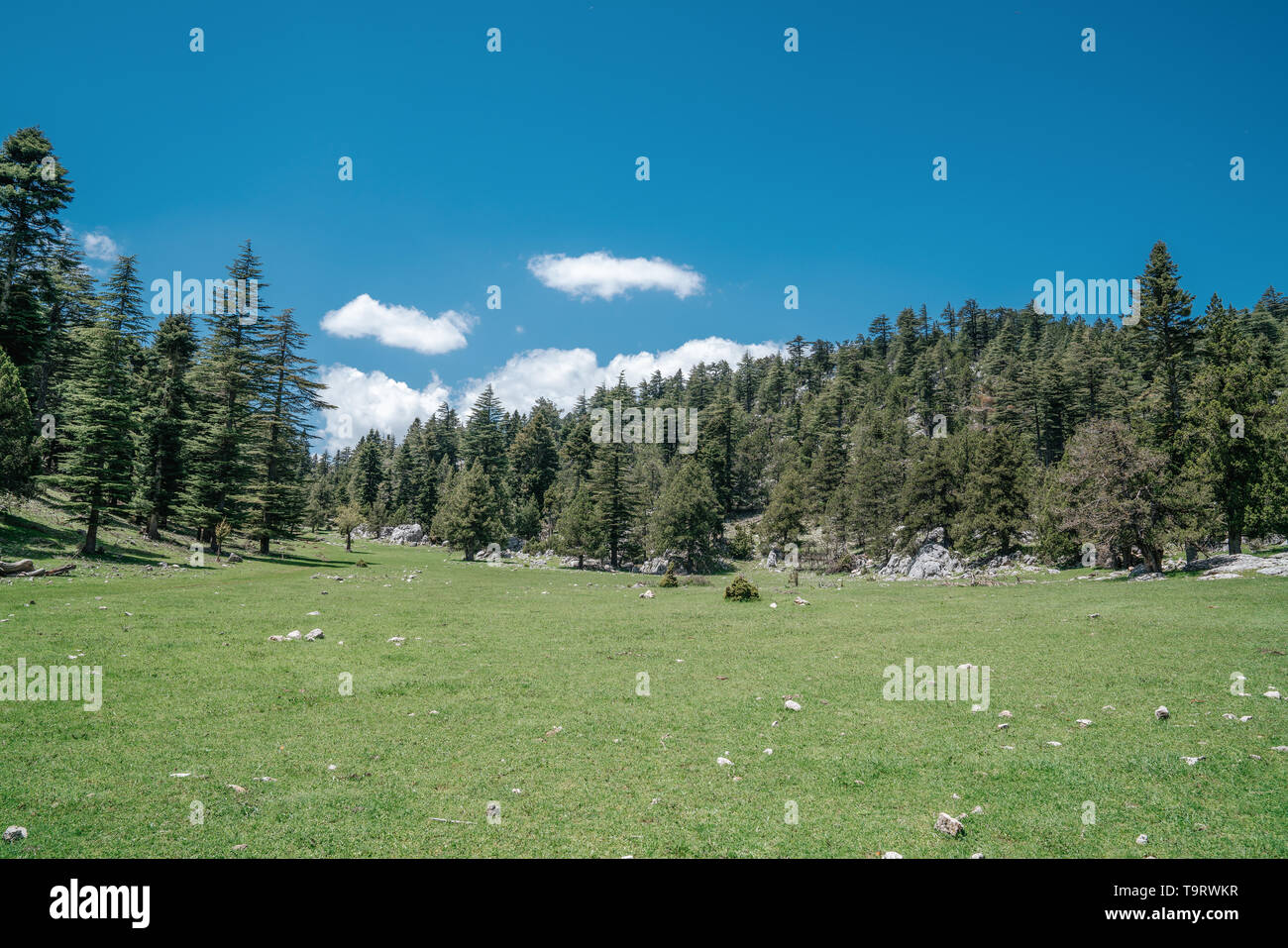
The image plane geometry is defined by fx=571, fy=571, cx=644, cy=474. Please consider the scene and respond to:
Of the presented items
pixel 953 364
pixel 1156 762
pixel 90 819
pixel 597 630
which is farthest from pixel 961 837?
pixel 953 364

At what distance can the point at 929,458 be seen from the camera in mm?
62625

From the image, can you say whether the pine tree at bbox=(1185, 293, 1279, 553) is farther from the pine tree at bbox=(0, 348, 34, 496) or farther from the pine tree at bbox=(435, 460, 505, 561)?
the pine tree at bbox=(0, 348, 34, 496)

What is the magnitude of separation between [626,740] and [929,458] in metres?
61.2

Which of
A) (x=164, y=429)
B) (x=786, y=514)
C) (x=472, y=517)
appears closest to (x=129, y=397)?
(x=164, y=429)

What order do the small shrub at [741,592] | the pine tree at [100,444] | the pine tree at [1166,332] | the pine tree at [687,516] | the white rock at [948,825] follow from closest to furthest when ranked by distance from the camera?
1. the white rock at [948,825]
2. the small shrub at [741,592]
3. the pine tree at [100,444]
4. the pine tree at [1166,332]
5. the pine tree at [687,516]

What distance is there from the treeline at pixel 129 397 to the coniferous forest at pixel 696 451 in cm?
19

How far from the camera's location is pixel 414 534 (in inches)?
3939

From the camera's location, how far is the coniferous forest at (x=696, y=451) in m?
34.9

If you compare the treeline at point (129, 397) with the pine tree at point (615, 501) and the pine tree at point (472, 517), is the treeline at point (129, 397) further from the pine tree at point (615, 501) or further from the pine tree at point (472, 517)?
the pine tree at point (615, 501)

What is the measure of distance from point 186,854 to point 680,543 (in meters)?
61.1

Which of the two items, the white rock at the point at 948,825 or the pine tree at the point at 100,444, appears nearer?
the white rock at the point at 948,825

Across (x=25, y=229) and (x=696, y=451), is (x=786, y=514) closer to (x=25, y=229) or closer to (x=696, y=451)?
(x=696, y=451)

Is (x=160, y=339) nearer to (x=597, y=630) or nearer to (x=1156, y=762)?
(x=597, y=630)

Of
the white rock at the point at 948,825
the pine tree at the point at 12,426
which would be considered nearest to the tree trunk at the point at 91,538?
the pine tree at the point at 12,426
